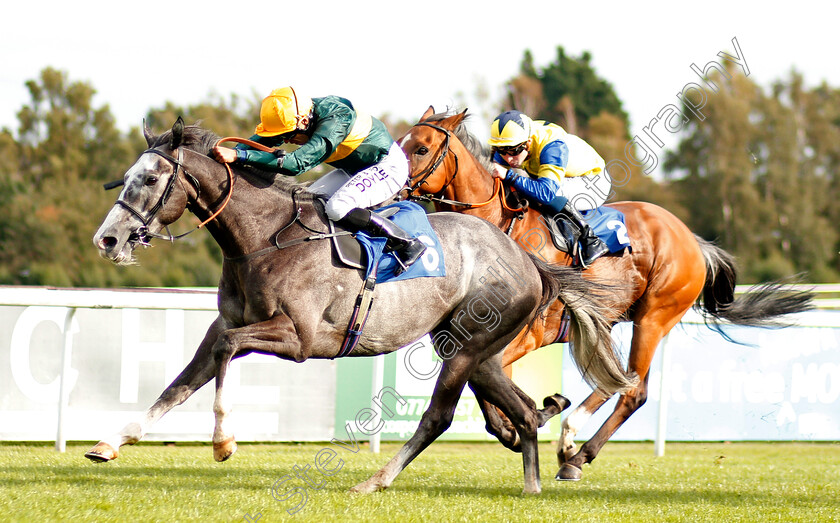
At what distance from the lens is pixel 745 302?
22.3ft

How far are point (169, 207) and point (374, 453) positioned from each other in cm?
345

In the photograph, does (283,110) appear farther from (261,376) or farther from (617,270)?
(261,376)

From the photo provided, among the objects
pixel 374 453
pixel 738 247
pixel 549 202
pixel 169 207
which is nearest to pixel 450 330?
pixel 549 202

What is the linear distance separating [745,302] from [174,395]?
4578 millimetres

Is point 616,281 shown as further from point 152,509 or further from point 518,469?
point 152,509

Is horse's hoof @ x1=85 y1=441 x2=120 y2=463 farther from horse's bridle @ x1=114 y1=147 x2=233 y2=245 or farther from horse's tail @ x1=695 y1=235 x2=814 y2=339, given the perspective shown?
horse's tail @ x1=695 y1=235 x2=814 y2=339

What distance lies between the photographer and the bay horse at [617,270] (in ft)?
18.0

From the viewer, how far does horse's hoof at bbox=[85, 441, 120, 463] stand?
12.5 ft

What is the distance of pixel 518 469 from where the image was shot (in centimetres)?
602

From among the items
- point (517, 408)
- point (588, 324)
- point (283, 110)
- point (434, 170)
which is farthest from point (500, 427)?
point (283, 110)

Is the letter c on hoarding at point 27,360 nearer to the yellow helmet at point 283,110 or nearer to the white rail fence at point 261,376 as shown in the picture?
the white rail fence at point 261,376

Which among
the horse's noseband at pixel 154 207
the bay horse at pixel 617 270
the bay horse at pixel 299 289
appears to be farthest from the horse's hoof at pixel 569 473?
the horse's noseband at pixel 154 207

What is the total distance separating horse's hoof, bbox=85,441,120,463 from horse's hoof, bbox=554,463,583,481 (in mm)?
2839

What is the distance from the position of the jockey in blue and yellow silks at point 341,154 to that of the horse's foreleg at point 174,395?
2.75 ft
